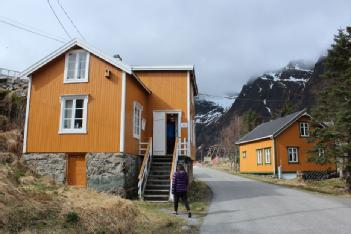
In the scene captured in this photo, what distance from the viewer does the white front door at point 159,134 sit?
803 inches

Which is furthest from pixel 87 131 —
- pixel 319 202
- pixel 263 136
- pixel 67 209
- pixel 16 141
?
pixel 263 136

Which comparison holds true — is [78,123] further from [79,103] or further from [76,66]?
[76,66]

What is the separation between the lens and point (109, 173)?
51.9 ft

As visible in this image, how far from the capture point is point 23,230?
309 inches

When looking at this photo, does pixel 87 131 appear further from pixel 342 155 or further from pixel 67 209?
pixel 342 155

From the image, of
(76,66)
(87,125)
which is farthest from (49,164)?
(76,66)

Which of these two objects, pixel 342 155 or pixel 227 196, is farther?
pixel 342 155

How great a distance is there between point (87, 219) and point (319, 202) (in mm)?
10863

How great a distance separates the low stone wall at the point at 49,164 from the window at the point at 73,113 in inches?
50.8

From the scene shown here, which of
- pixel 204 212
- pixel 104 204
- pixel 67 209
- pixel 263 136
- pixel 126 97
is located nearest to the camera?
pixel 67 209

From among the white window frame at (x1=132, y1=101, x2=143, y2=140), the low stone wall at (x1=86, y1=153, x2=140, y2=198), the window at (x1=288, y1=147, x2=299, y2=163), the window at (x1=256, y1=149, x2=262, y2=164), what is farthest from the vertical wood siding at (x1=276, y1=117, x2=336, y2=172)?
the low stone wall at (x1=86, y1=153, x2=140, y2=198)

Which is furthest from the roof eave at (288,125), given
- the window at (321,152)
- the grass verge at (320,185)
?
the window at (321,152)

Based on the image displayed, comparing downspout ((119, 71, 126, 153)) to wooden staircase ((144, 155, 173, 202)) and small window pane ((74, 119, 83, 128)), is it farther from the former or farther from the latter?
wooden staircase ((144, 155, 173, 202))

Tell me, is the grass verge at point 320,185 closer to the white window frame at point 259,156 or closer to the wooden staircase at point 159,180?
the white window frame at point 259,156
